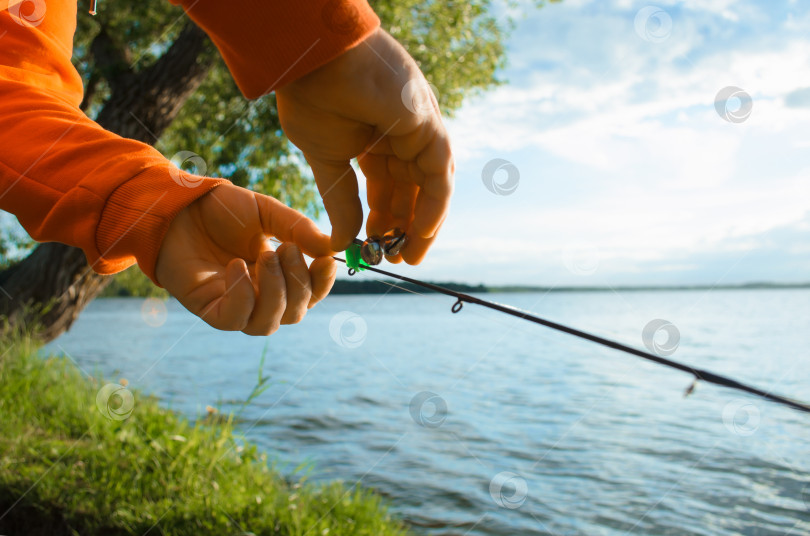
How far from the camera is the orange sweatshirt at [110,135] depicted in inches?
39.8

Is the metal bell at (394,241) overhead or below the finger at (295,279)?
overhead

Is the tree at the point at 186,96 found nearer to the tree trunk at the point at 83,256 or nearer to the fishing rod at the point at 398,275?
the tree trunk at the point at 83,256

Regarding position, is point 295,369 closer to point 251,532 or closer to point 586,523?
point 586,523

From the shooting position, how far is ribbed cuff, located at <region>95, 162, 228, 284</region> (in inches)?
49.3

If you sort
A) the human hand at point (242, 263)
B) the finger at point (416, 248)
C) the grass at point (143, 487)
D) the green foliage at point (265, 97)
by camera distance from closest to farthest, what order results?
the human hand at point (242, 263) → the finger at point (416, 248) → the grass at point (143, 487) → the green foliage at point (265, 97)

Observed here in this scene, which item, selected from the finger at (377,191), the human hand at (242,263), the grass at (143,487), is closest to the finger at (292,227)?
the human hand at (242,263)

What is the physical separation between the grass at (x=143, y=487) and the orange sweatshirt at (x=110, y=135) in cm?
218

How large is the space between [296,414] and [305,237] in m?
6.85

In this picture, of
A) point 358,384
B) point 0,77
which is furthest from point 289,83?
point 358,384

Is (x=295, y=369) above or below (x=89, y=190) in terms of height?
below

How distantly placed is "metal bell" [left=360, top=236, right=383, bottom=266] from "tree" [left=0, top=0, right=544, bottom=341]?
10.7 ft

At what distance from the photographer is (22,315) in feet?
16.6

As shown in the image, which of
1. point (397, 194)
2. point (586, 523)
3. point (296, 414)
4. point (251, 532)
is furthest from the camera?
point (296, 414)

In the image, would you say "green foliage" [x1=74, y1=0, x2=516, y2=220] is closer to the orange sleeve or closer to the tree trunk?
the tree trunk
